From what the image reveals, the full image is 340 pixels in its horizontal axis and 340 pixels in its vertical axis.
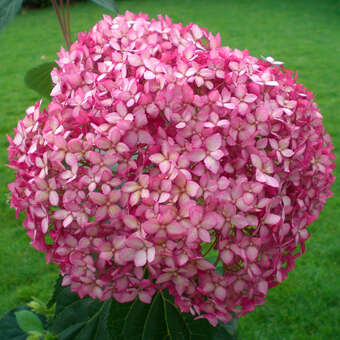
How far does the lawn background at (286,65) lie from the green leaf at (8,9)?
1.90 meters

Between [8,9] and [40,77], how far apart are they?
522mm

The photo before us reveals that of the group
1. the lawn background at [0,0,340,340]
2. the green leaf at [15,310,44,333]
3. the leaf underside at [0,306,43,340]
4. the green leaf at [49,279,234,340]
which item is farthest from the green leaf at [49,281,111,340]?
the lawn background at [0,0,340,340]

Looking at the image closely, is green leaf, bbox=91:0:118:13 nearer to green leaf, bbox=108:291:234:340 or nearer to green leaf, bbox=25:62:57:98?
green leaf, bbox=25:62:57:98

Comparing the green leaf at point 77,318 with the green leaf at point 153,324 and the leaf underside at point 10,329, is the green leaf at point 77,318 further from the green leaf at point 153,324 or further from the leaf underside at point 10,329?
the leaf underside at point 10,329

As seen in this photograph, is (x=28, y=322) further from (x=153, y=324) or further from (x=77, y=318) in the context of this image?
(x=153, y=324)

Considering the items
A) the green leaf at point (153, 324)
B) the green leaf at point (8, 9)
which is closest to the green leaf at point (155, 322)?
the green leaf at point (153, 324)

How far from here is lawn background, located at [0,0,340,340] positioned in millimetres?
2475

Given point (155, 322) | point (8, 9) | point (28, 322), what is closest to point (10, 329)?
point (28, 322)

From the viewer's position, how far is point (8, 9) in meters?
1.00

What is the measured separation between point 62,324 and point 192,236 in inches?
29.9

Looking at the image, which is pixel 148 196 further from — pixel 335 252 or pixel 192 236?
pixel 335 252

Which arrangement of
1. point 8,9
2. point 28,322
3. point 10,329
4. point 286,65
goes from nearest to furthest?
point 8,9, point 28,322, point 10,329, point 286,65

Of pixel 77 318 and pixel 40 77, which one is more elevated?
pixel 40 77

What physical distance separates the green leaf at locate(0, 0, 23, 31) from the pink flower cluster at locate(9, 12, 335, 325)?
18 cm
